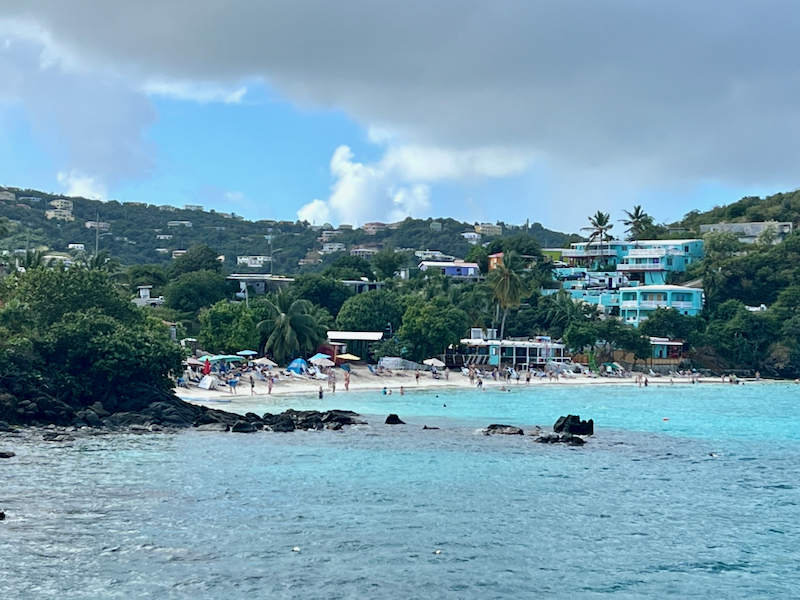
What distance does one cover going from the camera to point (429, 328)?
256 ft

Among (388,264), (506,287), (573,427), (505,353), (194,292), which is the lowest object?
(573,427)

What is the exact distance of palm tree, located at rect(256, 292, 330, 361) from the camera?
72.8 m

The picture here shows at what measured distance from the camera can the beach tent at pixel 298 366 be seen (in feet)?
226

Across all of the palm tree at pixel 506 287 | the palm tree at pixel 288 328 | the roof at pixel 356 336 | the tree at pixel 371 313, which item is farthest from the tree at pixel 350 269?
the palm tree at pixel 288 328

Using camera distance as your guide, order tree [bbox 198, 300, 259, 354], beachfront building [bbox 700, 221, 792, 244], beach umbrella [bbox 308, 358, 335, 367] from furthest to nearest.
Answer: beachfront building [bbox 700, 221, 792, 244]
tree [bbox 198, 300, 259, 354]
beach umbrella [bbox 308, 358, 335, 367]

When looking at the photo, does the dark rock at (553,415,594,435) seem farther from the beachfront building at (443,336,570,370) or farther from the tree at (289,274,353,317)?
the tree at (289,274,353,317)

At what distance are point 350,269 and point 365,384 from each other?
1590 inches

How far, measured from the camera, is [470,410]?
54.3 metres

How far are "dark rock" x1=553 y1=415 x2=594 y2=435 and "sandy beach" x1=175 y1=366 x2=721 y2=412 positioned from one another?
58.0 ft

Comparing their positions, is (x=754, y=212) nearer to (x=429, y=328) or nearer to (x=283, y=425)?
(x=429, y=328)

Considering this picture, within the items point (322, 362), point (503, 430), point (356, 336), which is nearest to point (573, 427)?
point (503, 430)

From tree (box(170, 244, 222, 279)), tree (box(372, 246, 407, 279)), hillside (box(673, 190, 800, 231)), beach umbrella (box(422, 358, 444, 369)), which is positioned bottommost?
→ beach umbrella (box(422, 358, 444, 369))

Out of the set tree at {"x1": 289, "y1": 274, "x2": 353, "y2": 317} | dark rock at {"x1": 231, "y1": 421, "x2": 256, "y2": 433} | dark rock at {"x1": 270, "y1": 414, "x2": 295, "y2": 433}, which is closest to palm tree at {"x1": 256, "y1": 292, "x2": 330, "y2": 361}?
tree at {"x1": 289, "y1": 274, "x2": 353, "y2": 317}

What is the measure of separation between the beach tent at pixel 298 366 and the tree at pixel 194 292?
20.0m
